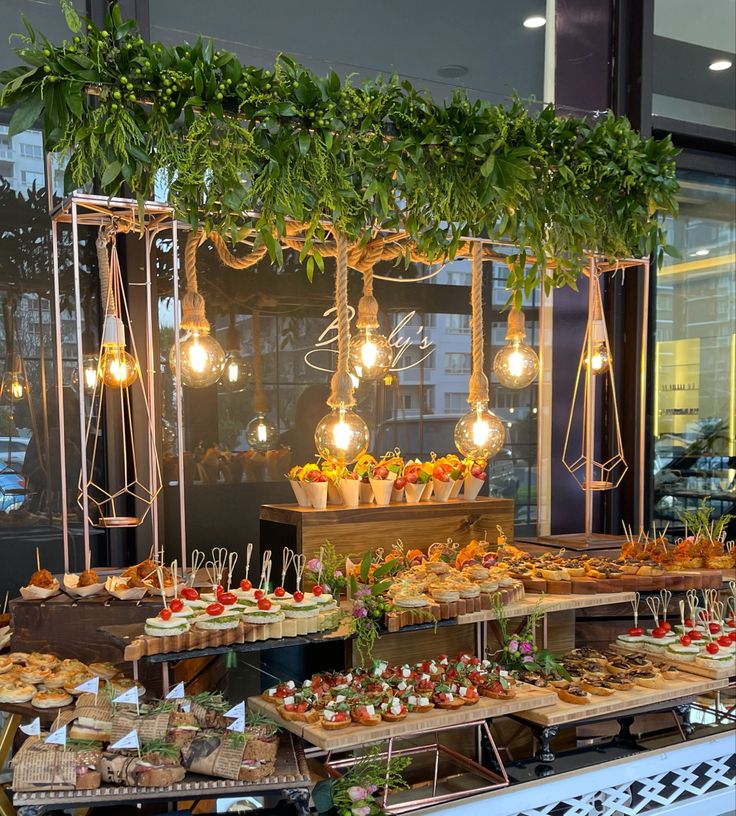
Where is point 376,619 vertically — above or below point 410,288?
below

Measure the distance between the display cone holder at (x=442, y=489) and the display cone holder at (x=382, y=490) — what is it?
30cm

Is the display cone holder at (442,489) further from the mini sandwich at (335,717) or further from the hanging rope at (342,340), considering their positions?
the mini sandwich at (335,717)

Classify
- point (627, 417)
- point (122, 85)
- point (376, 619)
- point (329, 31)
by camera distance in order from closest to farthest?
point (122, 85), point (376, 619), point (329, 31), point (627, 417)

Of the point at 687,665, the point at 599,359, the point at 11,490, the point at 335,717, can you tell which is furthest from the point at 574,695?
the point at 11,490

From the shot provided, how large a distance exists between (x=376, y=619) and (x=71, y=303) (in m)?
2.41

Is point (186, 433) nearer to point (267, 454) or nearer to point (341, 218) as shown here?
point (267, 454)

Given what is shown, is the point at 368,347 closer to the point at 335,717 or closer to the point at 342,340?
the point at 342,340

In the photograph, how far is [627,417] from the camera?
6.26 meters

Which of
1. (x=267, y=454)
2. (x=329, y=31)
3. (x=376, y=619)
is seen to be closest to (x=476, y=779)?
(x=376, y=619)

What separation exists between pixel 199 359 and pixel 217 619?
120 cm

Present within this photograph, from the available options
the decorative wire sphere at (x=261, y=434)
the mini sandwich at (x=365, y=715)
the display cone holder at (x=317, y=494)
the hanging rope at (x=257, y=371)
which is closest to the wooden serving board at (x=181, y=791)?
the mini sandwich at (x=365, y=715)

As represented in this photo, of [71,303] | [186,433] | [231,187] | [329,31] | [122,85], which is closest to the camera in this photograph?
[122,85]

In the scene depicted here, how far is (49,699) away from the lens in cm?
298

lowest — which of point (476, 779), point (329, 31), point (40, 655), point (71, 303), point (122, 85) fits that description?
point (476, 779)
